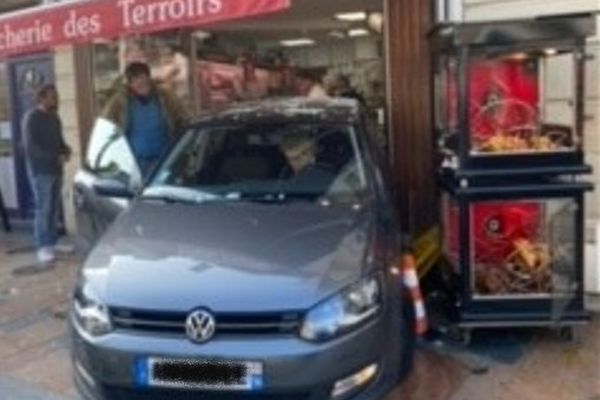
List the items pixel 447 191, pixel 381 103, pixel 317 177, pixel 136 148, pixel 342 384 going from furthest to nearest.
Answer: pixel 381 103 < pixel 136 148 < pixel 447 191 < pixel 317 177 < pixel 342 384

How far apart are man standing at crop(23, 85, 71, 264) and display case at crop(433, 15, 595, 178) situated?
4.59 metres

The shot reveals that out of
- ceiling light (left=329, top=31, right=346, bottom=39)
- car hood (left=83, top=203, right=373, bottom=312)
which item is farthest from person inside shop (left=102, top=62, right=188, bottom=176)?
car hood (left=83, top=203, right=373, bottom=312)

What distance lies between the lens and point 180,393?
12.3 ft

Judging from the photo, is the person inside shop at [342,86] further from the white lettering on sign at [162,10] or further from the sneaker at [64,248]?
the sneaker at [64,248]

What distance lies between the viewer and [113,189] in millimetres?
5332

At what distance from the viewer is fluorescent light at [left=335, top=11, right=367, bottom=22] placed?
8.31 metres

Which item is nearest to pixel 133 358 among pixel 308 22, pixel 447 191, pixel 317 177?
pixel 317 177

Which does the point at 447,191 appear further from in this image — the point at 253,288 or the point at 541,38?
the point at 253,288

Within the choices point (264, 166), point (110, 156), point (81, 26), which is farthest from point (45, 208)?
point (264, 166)

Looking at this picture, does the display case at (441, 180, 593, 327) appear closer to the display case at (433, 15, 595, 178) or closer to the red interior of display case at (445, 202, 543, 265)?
the red interior of display case at (445, 202, 543, 265)

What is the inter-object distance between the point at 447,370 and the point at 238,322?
70.9 inches

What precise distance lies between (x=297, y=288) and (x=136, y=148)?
384 centimetres

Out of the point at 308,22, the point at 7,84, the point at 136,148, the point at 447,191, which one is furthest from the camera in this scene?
the point at 7,84

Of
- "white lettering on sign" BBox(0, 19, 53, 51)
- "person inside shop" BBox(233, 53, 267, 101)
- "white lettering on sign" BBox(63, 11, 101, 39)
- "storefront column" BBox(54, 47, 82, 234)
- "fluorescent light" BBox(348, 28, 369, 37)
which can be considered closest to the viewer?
"white lettering on sign" BBox(63, 11, 101, 39)
